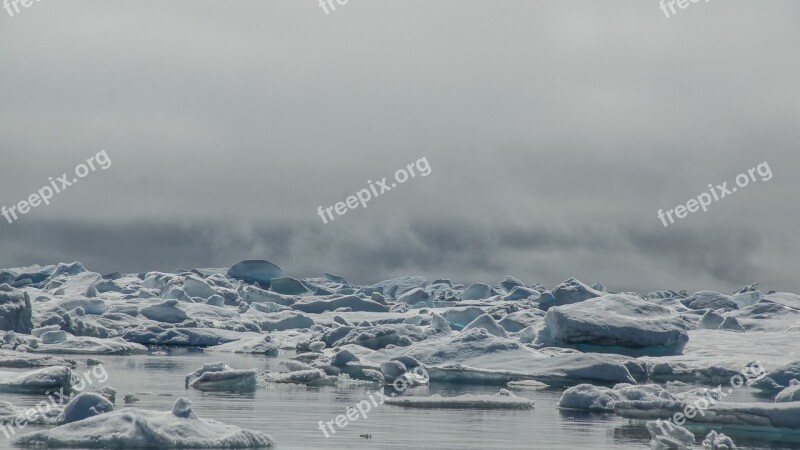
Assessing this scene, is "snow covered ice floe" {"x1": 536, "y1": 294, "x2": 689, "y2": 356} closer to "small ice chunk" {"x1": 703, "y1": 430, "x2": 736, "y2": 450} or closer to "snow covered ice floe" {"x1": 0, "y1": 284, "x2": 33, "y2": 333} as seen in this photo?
"snow covered ice floe" {"x1": 0, "y1": 284, "x2": 33, "y2": 333}

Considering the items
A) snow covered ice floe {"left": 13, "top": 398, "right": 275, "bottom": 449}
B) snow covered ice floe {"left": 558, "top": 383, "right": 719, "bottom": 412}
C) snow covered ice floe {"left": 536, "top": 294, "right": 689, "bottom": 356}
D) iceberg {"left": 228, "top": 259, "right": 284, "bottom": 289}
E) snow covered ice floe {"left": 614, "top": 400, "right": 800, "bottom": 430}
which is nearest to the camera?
snow covered ice floe {"left": 13, "top": 398, "right": 275, "bottom": 449}

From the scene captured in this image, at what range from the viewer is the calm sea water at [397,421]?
1055cm

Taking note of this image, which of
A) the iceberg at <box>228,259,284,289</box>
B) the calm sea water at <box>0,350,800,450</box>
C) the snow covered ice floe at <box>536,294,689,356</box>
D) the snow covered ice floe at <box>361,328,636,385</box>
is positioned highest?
the iceberg at <box>228,259,284,289</box>

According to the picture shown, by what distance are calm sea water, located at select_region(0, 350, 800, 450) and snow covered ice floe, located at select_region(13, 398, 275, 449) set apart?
15.0 inches

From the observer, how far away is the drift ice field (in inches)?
413

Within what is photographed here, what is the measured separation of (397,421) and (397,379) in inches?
251

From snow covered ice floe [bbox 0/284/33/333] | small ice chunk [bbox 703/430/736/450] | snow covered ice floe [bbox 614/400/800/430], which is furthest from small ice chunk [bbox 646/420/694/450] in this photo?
snow covered ice floe [bbox 0/284/33/333]

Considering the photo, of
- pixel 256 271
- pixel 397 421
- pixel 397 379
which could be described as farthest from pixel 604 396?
pixel 256 271

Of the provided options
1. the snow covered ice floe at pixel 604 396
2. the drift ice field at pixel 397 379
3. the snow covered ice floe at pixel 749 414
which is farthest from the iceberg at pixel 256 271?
the snow covered ice floe at pixel 749 414

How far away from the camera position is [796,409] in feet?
39.4

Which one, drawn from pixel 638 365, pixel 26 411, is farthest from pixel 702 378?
pixel 26 411

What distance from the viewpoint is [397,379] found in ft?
61.5

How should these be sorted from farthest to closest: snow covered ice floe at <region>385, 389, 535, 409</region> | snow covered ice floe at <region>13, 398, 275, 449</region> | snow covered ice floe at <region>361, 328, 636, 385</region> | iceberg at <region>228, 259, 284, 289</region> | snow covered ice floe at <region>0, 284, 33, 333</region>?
1. iceberg at <region>228, 259, 284, 289</region>
2. snow covered ice floe at <region>0, 284, 33, 333</region>
3. snow covered ice floe at <region>361, 328, 636, 385</region>
4. snow covered ice floe at <region>385, 389, 535, 409</region>
5. snow covered ice floe at <region>13, 398, 275, 449</region>

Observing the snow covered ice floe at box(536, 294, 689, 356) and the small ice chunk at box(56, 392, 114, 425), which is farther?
the snow covered ice floe at box(536, 294, 689, 356)
